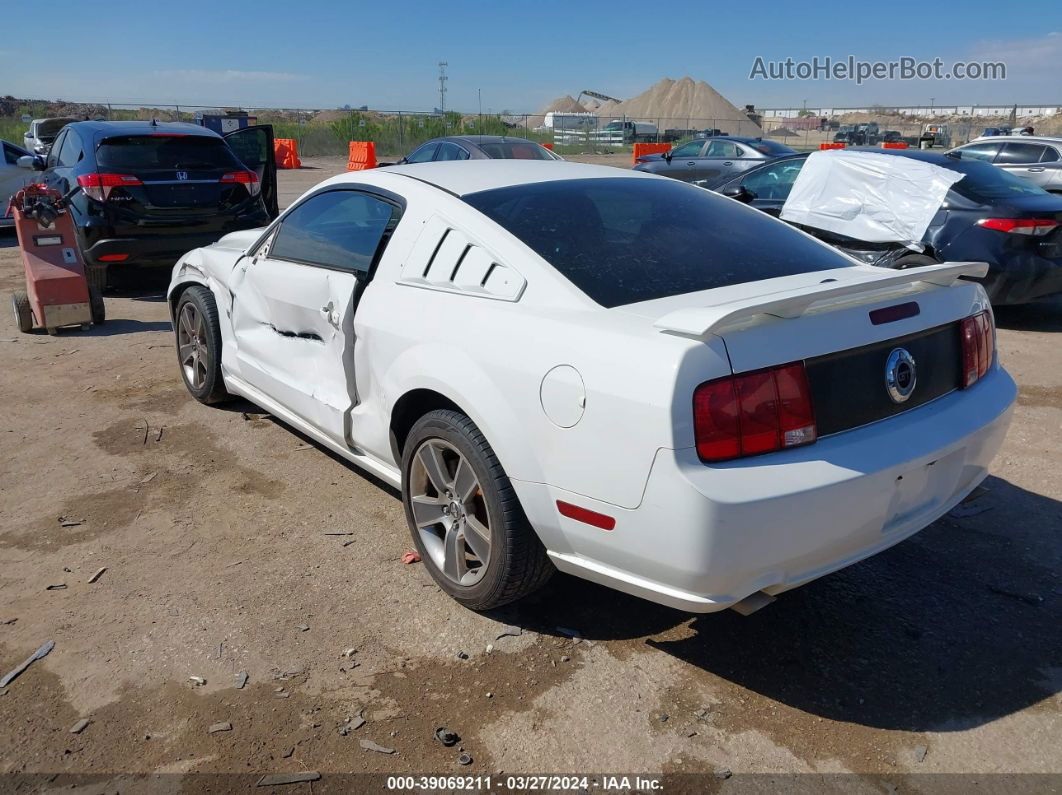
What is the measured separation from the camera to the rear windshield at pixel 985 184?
24.5 feet

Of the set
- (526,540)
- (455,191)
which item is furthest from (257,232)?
(526,540)

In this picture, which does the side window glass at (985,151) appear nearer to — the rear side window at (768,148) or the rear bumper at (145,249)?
the rear side window at (768,148)

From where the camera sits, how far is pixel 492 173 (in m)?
3.78

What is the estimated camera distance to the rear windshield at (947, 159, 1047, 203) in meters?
7.47

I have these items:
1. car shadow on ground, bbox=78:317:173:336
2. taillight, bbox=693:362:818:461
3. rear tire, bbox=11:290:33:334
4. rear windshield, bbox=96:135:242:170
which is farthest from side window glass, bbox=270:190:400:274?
rear windshield, bbox=96:135:242:170

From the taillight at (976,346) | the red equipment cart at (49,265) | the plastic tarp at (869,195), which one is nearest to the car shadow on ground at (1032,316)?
the plastic tarp at (869,195)

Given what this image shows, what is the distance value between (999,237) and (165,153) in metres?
7.90

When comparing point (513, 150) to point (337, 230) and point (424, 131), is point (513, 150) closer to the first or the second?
point (337, 230)

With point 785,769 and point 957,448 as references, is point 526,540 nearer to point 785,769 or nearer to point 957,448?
point 785,769

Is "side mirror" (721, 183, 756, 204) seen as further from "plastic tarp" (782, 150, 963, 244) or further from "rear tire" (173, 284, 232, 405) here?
"rear tire" (173, 284, 232, 405)

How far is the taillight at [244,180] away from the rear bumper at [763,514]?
23.9ft

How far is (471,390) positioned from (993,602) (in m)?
2.21

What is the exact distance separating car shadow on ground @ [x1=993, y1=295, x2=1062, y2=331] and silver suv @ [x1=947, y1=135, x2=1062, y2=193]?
6466 millimetres

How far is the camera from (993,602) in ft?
10.9
